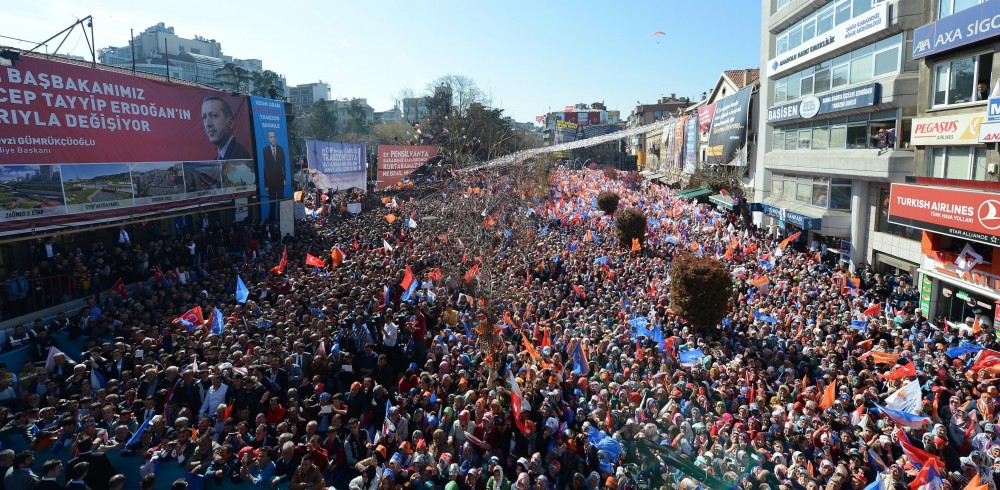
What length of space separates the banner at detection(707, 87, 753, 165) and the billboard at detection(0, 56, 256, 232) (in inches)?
1015

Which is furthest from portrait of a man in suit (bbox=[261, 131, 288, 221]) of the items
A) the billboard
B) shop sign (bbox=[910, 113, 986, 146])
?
shop sign (bbox=[910, 113, 986, 146])

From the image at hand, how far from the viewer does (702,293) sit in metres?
14.1

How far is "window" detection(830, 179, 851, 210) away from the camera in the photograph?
22.8 m

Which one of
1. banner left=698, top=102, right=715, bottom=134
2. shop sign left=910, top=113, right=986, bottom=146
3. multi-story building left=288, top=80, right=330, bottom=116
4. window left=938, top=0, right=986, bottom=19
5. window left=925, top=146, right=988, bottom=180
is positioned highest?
multi-story building left=288, top=80, right=330, bottom=116

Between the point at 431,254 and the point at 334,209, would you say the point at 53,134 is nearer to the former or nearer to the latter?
the point at 431,254

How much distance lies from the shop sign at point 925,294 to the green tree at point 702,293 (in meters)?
7.23

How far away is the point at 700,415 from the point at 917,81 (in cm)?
1576

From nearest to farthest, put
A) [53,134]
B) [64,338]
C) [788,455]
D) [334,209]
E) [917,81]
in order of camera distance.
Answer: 1. [788,455]
2. [64,338]
3. [53,134]
4. [917,81]
5. [334,209]

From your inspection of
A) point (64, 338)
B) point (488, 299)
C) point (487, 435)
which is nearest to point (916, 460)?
point (487, 435)

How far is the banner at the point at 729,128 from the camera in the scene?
3291cm

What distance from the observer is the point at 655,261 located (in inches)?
795

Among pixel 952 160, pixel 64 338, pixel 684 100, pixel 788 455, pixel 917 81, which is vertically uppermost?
pixel 684 100

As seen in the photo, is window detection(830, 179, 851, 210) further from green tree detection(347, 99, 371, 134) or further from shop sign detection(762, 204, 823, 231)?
green tree detection(347, 99, 371, 134)

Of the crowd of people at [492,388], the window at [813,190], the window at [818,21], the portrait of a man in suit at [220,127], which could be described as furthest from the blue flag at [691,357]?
the portrait of a man in suit at [220,127]
